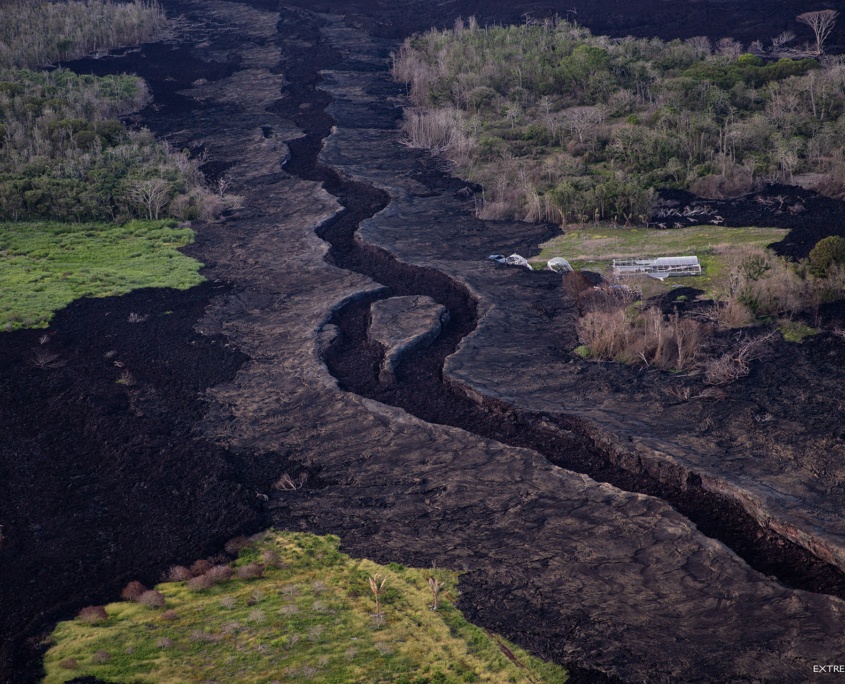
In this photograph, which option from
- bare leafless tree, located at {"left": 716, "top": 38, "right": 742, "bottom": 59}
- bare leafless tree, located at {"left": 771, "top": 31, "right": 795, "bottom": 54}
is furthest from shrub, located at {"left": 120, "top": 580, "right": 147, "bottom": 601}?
bare leafless tree, located at {"left": 771, "top": 31, "right": 795, "bottom": 54}

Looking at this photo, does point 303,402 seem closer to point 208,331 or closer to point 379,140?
point 208,331

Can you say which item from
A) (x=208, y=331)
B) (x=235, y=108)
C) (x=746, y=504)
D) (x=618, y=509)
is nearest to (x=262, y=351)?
(x=208, y=331)

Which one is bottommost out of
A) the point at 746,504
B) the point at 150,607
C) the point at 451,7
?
the point at 150,607

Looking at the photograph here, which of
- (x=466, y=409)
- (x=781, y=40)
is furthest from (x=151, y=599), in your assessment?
(x=781, y=40)

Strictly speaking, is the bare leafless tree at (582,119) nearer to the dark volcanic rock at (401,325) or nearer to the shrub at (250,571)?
the dark volcanic rock at (401,325)

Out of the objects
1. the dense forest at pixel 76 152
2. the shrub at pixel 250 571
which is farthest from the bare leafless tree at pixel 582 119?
the shrub at pixel 250 571

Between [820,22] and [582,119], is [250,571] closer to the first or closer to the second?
[582,119]
